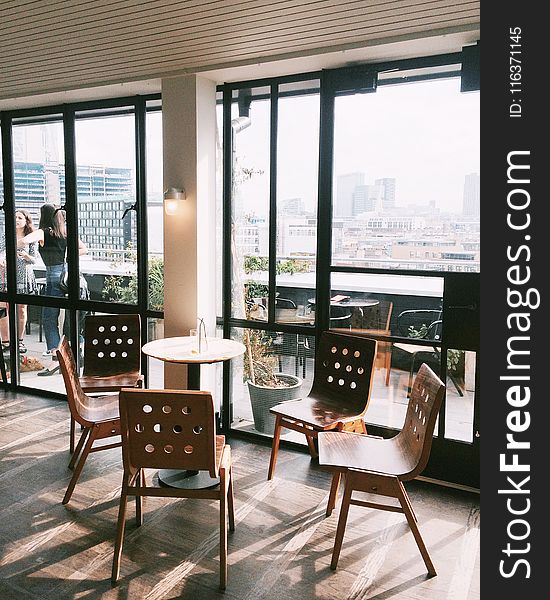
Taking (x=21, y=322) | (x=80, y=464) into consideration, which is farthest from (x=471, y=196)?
(x=21, y=322)

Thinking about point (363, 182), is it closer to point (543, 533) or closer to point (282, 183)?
point (282, 183)

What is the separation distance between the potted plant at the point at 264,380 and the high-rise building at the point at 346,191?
1117mm

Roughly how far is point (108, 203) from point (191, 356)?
2214 mm

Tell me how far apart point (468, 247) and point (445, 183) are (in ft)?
1.45

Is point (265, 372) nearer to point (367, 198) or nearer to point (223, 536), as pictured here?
point (367, 198)

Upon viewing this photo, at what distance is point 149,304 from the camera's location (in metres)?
5.42

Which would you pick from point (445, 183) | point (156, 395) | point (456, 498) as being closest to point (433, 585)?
point (456, 498)

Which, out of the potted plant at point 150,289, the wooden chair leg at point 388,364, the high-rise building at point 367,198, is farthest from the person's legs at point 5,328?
the wooden chair leg at point 388,364

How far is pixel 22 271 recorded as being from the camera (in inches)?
244

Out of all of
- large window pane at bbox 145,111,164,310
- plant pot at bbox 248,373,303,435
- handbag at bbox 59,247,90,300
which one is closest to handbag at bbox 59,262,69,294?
handbag at bbox 59,247,90,300

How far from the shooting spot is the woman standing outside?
6086 millimetres

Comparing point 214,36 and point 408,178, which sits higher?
point 214,36

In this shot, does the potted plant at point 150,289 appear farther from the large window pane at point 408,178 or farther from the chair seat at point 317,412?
the chair seat at point 317,412

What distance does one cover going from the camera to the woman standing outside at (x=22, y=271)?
6.09 meters
